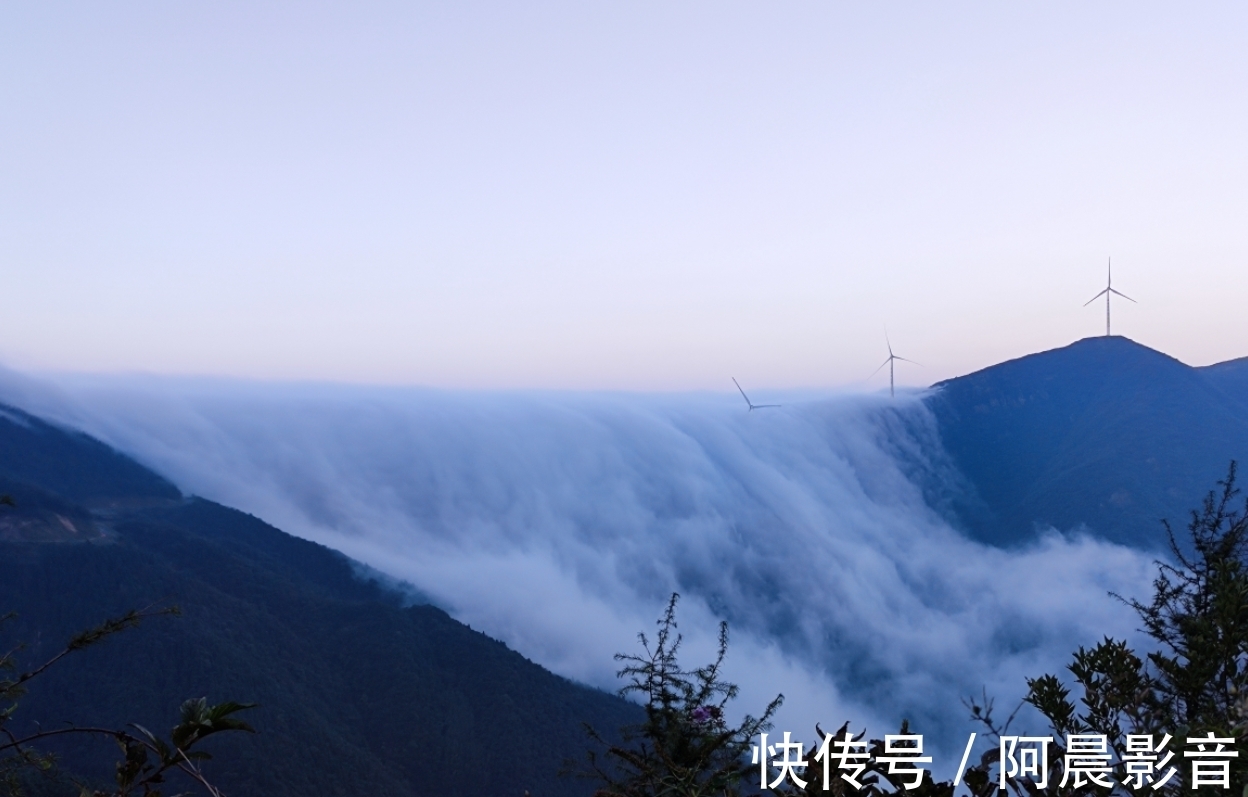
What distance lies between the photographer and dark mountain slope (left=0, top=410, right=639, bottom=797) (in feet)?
248

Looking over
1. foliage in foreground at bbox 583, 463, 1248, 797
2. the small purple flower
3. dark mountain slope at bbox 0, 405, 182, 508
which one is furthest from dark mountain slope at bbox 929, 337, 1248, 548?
the small purple flower

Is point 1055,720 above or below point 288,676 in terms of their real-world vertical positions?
above

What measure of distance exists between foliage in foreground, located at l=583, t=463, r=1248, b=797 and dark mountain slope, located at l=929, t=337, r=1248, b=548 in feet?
557

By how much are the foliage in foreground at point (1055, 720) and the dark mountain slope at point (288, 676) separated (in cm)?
6443

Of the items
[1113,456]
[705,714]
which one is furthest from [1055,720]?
[1113,456]

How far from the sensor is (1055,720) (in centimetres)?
486

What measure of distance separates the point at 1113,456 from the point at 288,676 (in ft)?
517

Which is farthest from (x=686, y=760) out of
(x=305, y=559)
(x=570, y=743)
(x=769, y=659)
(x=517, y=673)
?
(x=769, y=659)

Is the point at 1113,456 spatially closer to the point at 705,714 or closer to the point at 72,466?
the point at 72,466

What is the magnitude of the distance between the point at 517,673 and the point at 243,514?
65476 millimetres

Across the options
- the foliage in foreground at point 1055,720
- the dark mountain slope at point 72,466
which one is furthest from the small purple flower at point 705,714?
the dark mountain slope at point 72,466

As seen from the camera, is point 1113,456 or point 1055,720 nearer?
point 1055,720

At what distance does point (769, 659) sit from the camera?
171 m

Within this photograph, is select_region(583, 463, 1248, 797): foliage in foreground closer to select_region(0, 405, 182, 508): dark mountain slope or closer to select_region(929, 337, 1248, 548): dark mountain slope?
select_region(0, 405, 182, 508): dark mountain slope
